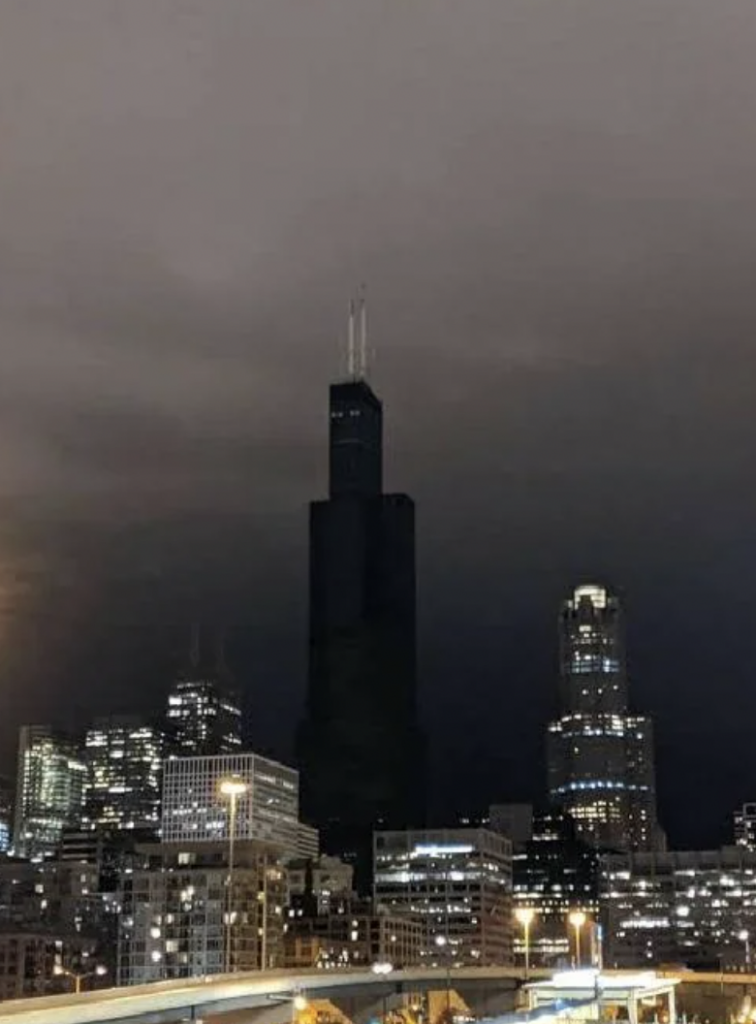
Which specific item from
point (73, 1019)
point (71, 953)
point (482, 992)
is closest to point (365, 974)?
point (482, 992)

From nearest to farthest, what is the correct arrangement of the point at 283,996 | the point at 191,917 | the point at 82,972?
1. the point at 283,996
2. the point at 191,917
3. the point at 82,972

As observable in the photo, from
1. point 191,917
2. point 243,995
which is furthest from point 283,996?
point 191,917

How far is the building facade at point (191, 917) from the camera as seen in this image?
172375 millimetres

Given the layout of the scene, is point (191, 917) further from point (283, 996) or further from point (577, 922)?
point (283, 996)

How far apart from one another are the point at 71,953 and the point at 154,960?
18.0m

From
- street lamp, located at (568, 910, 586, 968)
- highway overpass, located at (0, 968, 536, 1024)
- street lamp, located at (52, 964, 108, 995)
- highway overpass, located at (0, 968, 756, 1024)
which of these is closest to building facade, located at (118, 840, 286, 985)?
street lamp, located at (52, 964, 108, 995)

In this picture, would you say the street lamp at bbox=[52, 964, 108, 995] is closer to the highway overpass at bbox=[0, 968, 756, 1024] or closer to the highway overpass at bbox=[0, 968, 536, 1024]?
the highway overpass at bbox=[0, 968, 756, 1024]

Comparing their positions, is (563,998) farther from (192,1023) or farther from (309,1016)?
(192,1023)

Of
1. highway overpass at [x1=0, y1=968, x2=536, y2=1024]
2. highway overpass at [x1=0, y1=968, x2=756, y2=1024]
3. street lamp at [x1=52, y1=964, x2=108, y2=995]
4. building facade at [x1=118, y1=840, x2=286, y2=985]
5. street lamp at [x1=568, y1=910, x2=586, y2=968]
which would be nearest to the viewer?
highway overpass at [x1=0, y1=968, x2=536, y2=1024]

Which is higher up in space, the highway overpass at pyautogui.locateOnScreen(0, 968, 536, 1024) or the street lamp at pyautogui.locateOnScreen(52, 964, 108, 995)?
the highway overpass at pyautogui.locateOnScreen(0, 968, 536, 1024)

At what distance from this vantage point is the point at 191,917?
178 meters

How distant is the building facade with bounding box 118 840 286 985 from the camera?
17238cm

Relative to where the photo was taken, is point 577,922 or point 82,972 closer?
point 577,922

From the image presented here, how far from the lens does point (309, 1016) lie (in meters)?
77.9
